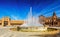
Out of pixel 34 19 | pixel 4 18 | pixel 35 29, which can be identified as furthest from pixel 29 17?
pixel 4 18

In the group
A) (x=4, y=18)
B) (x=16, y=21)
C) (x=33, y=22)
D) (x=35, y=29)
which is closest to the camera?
(x=35, y=29)

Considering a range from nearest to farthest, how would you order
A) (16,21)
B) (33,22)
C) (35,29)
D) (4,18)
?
(35,29) → (33,22) → (4,18) → (16,21)

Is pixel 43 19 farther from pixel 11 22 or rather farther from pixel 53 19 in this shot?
pixel 11 22

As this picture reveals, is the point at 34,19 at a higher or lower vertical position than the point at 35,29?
higher

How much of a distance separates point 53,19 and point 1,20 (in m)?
9.59

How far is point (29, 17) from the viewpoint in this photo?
44.8ft

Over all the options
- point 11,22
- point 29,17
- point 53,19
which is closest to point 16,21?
point 11,22

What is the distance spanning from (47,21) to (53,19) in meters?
1.22

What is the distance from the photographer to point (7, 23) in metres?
24.4

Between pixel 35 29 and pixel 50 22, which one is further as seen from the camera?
pixel 50 22

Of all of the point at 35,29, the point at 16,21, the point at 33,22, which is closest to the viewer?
the point at 35,29

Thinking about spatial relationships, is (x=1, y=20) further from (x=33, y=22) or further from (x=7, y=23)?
(x=33, y=22)

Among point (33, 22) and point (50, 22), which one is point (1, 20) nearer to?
point (50, 22)

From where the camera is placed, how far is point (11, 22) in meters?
24.7
